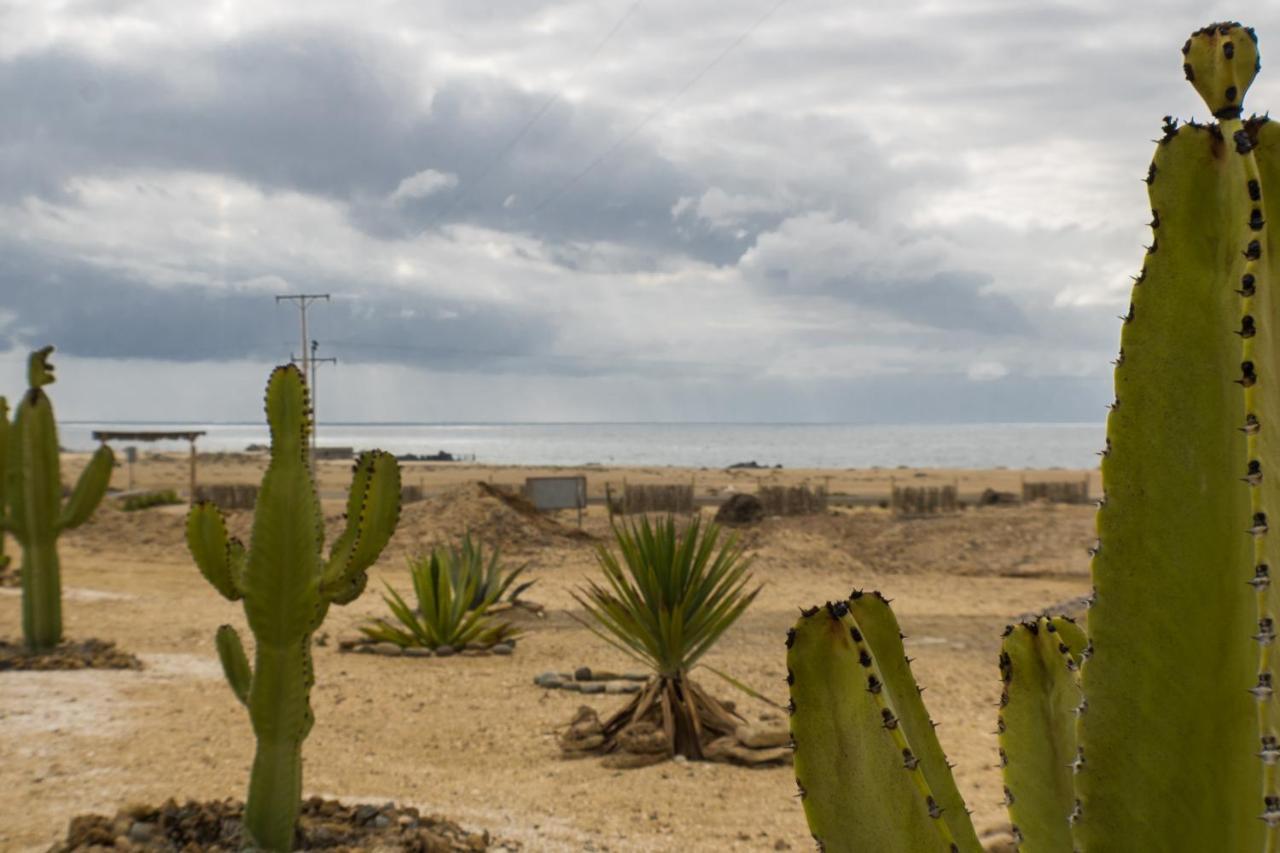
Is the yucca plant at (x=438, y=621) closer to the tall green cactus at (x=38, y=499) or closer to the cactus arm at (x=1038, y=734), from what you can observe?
the tall green cactus at (x=38, y=499)

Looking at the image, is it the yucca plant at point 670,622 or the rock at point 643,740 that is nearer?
the rock at point 643,740

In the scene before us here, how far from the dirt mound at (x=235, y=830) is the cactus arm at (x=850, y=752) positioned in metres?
2.79

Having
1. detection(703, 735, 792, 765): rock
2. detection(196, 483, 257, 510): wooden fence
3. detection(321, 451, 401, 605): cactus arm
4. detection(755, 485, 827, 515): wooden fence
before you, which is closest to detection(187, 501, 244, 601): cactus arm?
detection(321, 451, 401, 605): cactus arm

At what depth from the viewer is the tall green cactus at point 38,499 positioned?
900 cm

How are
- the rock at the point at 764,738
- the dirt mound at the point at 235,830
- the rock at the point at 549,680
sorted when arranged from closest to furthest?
the dirt mound at the point at 235,830, the rock at the point at 764,738, the rock at the point at 549,680

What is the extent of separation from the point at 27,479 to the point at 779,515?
1786 cm

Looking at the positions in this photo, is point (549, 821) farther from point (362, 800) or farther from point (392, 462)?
point (392, 462)

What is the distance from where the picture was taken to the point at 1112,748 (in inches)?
75.9

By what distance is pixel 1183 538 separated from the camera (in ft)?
6.11

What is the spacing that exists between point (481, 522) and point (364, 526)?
48.4 feet

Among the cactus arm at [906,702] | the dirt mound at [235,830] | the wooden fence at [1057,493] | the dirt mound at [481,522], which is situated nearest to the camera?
the cactus arm at [906,702]

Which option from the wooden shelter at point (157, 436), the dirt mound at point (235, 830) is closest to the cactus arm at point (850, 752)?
the dirt mound at point (235, 830)

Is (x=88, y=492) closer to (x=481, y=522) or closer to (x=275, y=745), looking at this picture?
(x=275, y=745)

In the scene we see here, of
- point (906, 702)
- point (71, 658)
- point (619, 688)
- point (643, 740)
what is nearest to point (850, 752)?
point (906, 702)
